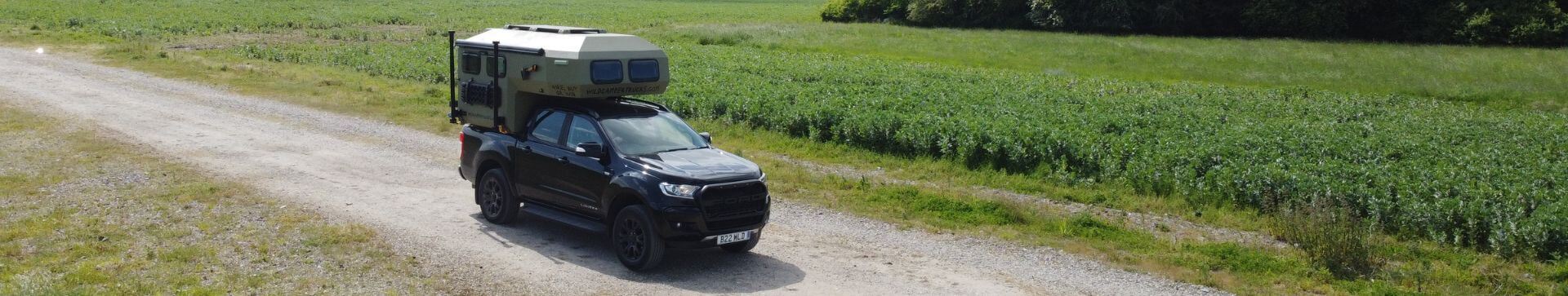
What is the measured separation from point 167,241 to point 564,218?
4.55 meters

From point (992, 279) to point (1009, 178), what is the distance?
670 centimetres

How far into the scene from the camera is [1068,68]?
39.8 meters

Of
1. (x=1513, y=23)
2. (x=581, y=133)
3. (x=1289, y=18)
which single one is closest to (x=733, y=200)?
(x=581, y=133)

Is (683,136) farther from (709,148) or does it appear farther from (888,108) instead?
(888,108)

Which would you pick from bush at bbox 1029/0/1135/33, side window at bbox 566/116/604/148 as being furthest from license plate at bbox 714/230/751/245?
bush at bbox 1029/0/1135/33

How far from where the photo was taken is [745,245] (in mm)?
13578

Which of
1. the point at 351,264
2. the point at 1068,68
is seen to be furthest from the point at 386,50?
the point at 351,264

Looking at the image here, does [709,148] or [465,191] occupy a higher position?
[709,148]

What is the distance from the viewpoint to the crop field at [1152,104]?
16.2 metres

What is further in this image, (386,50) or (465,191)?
(386,50)

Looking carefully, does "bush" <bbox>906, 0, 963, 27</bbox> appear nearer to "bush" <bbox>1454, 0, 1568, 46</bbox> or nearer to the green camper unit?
"bush" <bbox>1454, 0, 1568, 46</bbox>

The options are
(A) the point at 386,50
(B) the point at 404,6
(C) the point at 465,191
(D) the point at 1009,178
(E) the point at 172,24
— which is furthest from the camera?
(B) the point at 404,6

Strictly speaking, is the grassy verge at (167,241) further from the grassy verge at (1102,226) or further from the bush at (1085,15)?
the bush at (1085,15)

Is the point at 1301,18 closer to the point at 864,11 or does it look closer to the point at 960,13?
the point at 960,13
